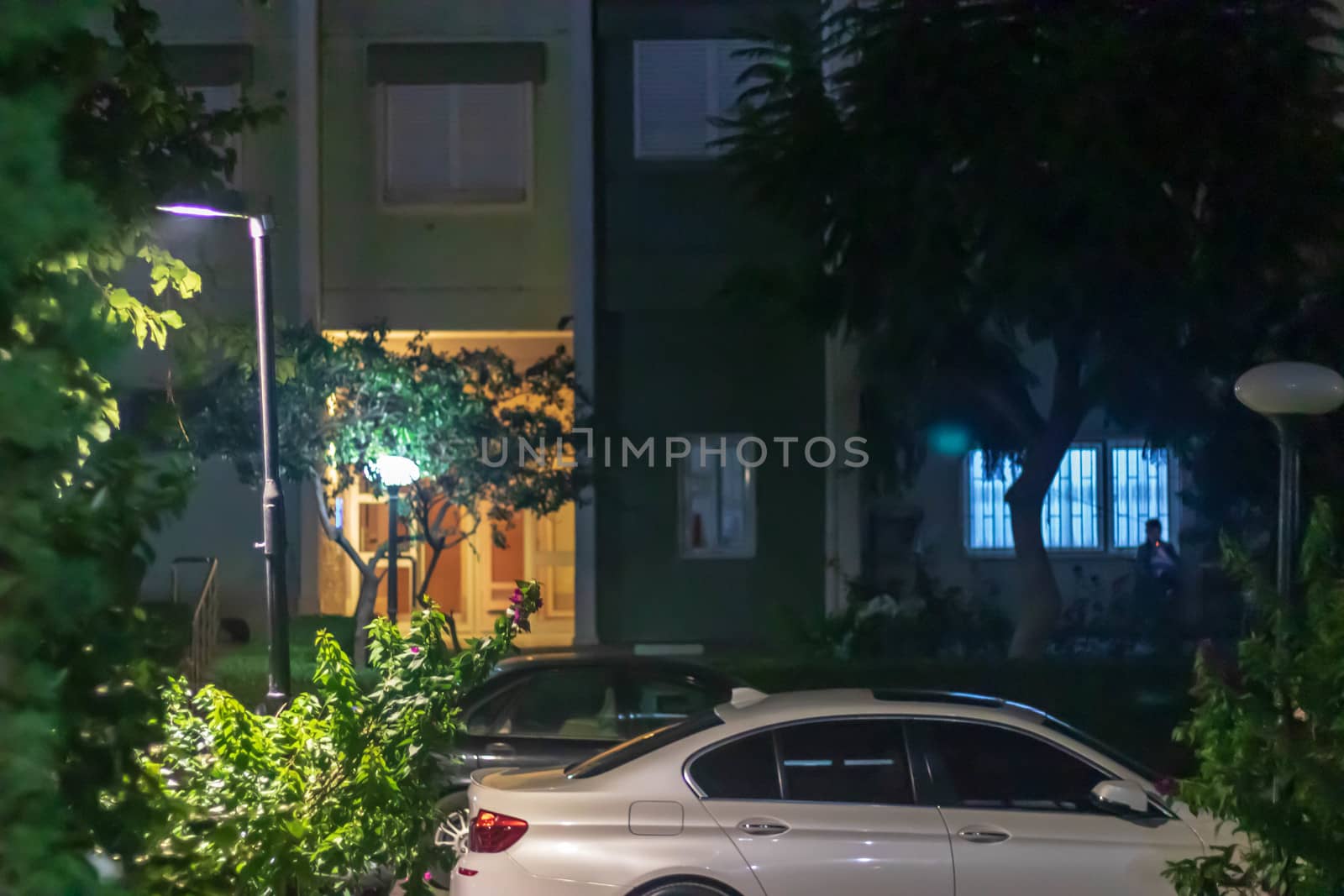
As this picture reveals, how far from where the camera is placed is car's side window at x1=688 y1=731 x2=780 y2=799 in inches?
232

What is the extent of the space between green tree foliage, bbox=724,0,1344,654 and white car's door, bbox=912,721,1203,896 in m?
6.20

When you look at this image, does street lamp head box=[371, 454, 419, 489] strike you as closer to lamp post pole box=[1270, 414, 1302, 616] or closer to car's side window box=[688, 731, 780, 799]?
car's side window box=[688, 731, 780, 799]

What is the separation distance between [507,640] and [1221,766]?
2.55 metres

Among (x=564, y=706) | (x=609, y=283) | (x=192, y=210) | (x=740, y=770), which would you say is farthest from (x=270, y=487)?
(x=609, y=283)

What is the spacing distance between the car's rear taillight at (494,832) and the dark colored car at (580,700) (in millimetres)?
2455

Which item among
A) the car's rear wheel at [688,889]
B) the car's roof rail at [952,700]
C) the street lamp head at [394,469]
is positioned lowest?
the car's rear wheel at [688,889]

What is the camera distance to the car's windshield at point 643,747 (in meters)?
6.18

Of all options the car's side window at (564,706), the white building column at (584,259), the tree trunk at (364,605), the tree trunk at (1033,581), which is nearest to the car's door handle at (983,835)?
the car's side window at (564,706)

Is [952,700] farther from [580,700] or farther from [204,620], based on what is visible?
[204,620]

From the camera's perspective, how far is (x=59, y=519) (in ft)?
7.35

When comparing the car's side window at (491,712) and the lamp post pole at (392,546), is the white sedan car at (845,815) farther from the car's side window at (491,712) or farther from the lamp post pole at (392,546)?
the lamp post pole at (392,546)

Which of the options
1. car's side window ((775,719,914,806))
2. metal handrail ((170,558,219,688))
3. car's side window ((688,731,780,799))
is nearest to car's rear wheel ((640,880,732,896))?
car's side window ((688,731,780,799))

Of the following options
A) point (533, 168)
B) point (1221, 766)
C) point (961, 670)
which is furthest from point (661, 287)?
point (1221, 766)

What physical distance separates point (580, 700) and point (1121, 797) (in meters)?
4.00
